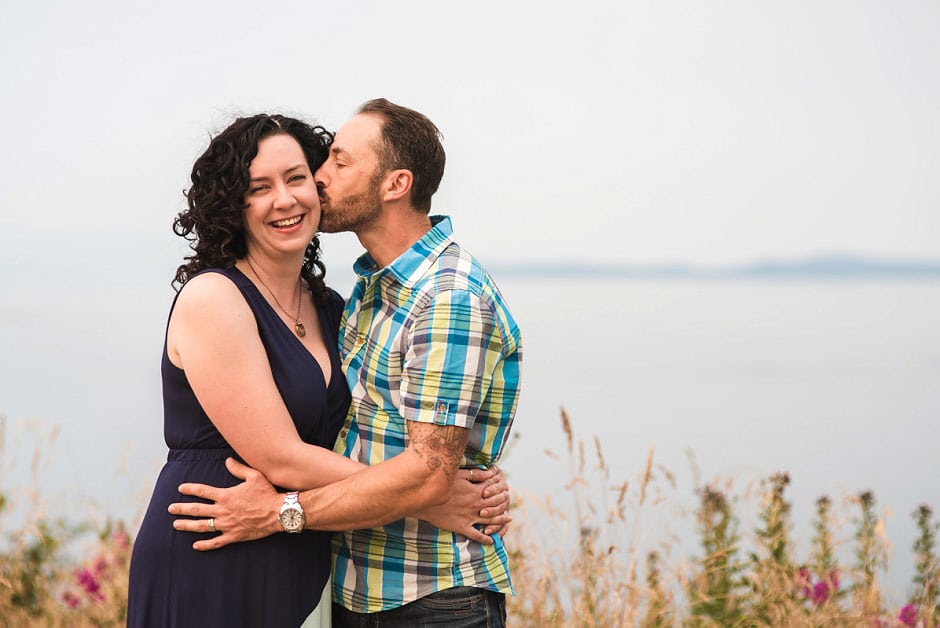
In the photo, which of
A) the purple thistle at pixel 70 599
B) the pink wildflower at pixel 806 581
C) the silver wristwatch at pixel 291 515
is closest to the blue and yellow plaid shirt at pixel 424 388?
the silver wristwatch at pixel 291 515

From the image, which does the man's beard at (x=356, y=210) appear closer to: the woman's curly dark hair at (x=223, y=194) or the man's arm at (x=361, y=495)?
the woman's curly dark hair at (x=223, y=194)

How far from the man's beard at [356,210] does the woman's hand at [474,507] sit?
0.78 metres

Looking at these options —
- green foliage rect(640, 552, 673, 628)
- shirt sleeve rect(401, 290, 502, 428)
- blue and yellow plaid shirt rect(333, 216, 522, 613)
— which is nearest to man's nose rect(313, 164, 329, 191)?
blue and yellow plaid shirt rect(333, 216, 522, 613)

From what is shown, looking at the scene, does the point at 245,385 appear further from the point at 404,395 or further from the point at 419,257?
the point at 419,257

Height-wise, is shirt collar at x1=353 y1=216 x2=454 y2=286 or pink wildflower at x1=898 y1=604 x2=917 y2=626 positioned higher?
shirt collar at x1=353 y1=216 x2=454 y2=286

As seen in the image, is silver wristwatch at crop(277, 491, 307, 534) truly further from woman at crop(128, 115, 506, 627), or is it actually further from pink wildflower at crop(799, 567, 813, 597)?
pink wildflower at crop(799, 567, 813, 597)

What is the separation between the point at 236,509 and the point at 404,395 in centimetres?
56

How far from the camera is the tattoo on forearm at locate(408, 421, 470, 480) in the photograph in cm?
271

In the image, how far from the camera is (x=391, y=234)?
3.06 m

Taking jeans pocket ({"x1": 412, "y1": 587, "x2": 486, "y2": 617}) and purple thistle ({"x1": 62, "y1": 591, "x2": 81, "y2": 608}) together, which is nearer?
jeans pocket ({"x1": 412, "y1": 587, "x2": 486, "y2": 617})

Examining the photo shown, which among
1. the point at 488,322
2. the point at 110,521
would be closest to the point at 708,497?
the point at 488,322

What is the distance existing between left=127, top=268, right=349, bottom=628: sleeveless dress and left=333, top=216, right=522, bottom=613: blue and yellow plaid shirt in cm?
13

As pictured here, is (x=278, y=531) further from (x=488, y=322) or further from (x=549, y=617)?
(x=549, y=617)

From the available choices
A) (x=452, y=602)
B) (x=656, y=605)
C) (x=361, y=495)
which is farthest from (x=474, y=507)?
(x=656, y=605)
